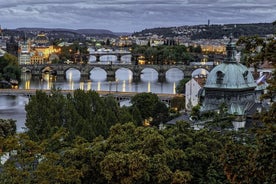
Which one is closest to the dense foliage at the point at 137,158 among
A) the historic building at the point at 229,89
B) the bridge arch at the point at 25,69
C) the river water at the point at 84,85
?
the historic building at the point at 229,89

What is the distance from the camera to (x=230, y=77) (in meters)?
17.8

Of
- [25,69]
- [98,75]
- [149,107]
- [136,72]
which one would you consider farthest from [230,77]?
[25,69]

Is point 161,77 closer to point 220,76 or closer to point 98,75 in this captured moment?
point 98,75

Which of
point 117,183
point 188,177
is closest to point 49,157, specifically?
point 117,183

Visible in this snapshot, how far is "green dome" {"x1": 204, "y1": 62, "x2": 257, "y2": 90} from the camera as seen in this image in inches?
698

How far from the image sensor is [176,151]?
10.3m

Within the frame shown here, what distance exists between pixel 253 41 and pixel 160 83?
49.8 m

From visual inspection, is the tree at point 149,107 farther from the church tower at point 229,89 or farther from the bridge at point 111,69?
the bridge at point 111,69

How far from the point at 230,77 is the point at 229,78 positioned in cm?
4

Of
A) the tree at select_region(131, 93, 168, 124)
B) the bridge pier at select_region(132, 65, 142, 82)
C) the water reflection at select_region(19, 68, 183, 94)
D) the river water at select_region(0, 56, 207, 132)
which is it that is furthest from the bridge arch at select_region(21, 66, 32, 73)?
the tree at select_region(131, 93, 168, 124)

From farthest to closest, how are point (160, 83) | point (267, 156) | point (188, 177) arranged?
point (160, 83), point (188, 177), point (267, 156)

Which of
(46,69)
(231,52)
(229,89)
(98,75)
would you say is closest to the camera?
(229,89)

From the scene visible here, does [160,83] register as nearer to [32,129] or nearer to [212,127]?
[32,129]

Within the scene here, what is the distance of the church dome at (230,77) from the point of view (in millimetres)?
17734
